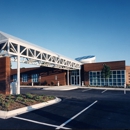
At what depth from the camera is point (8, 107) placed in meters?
8.55

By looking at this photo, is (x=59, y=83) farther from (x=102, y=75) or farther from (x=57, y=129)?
(x=57, y=129)

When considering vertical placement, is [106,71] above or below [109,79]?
above

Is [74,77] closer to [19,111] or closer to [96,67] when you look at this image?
[96,67]

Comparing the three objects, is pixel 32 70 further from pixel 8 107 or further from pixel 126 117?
pixel 126 117

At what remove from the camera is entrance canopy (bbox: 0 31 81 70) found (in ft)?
44.6

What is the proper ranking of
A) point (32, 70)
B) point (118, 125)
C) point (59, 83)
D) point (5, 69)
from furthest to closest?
point (32, 70), point (59, 83), point (5, 69), point (118, 125)

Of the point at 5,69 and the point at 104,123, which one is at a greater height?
the point at 5,69

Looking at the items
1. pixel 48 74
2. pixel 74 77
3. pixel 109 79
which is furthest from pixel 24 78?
pixel 109 79

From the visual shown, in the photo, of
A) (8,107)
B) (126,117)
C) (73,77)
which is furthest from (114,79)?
(8,107)

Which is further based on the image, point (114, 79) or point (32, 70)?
point (32, 70)

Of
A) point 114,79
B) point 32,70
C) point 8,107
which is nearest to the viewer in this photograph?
point 8,107

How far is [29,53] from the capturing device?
19.0m

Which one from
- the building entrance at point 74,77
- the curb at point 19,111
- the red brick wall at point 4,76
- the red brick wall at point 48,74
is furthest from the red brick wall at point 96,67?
the curb at point 19,111

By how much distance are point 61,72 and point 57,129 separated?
26870 mm
